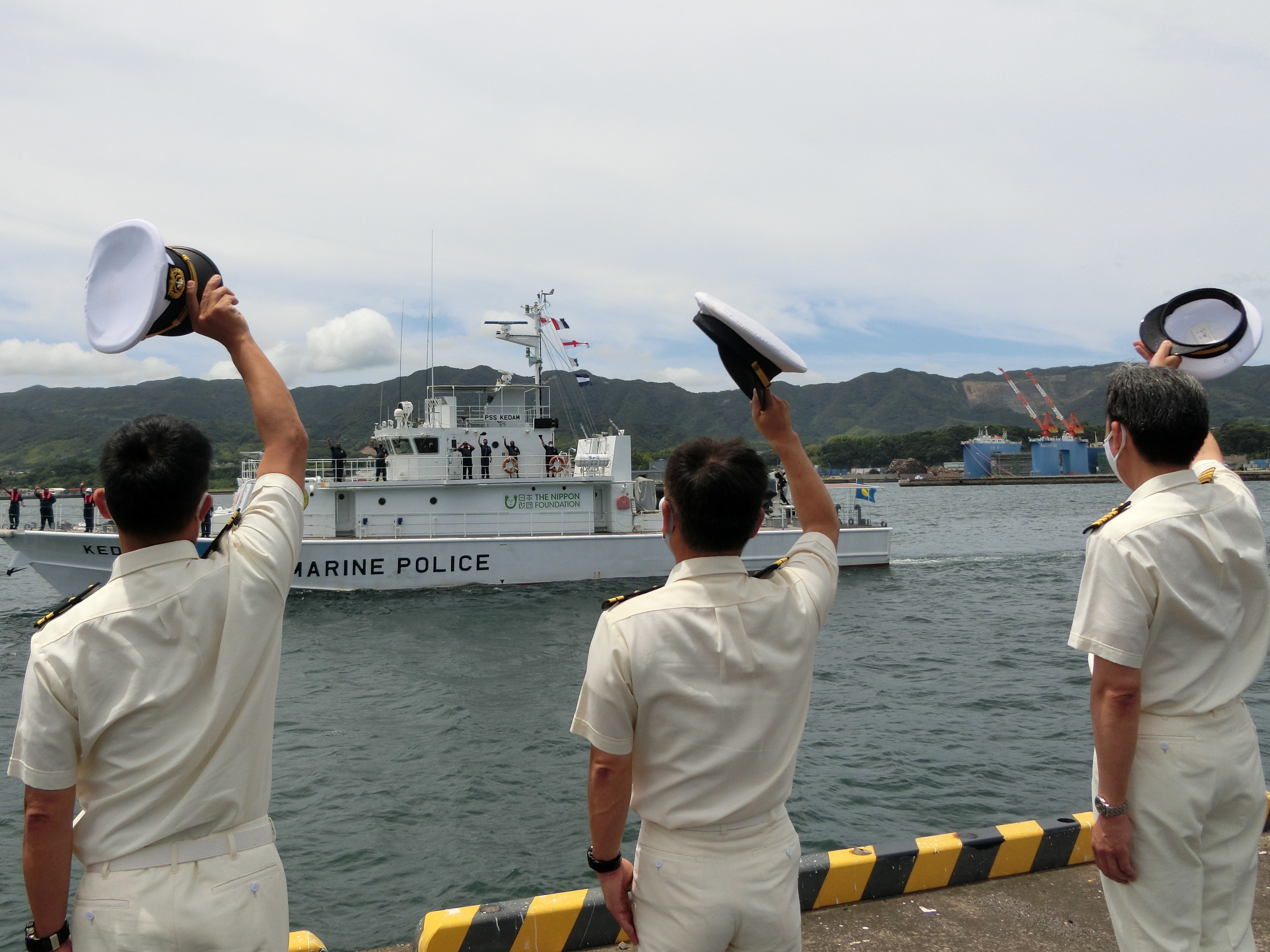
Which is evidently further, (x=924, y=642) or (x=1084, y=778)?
(x=924, y=642)

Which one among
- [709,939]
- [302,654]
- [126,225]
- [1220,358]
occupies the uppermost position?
[126,225]

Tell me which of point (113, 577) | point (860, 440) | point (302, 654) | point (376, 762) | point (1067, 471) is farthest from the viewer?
point (860, 440)

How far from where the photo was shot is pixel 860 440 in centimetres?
13350

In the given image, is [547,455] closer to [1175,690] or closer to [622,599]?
[622,599]

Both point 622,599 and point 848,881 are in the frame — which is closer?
point 622,599

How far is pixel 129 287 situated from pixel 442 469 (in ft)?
60.7

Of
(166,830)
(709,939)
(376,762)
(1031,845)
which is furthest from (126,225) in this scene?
(376,762)

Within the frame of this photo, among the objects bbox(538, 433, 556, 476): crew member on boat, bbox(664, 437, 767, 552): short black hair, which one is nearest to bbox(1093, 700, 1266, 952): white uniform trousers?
bbox(664, 437, 767, 552): short black hair

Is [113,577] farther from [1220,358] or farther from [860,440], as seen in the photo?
[860,440]

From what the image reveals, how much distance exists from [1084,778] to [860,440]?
129847 mm

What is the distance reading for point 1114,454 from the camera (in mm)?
2201

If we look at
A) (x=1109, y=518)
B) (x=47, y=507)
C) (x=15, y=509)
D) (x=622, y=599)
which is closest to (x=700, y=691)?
(x=622, y=599)

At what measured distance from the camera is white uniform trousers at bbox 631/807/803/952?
170 cm

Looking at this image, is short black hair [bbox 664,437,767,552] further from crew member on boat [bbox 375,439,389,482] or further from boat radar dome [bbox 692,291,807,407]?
crew member on boat [bbox 375,439,389,482]
